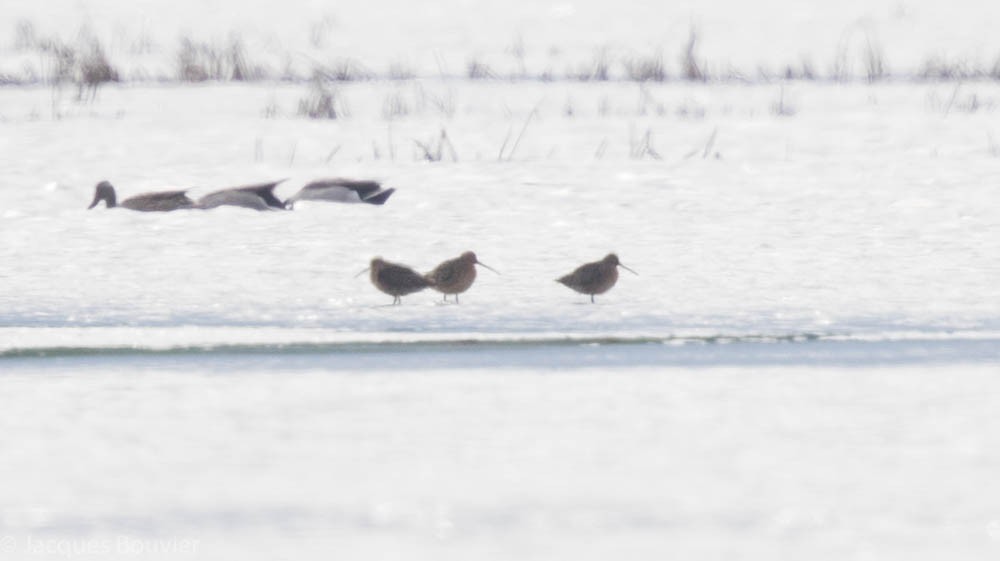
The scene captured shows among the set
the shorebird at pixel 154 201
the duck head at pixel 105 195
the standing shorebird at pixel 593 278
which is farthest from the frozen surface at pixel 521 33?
the standing shorebird at pixel 593 278

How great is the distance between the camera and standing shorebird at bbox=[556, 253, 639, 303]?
24.8ft

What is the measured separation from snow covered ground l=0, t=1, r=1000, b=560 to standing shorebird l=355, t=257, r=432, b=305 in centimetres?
12

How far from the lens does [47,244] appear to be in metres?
9.23

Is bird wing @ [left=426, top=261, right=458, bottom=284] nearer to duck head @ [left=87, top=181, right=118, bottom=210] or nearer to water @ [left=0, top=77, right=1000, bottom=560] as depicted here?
water @ [left=0, top=77, right=1000, bottom=560]

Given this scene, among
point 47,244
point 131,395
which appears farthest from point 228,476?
point 47,244

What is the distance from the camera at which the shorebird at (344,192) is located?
1027 centimetres

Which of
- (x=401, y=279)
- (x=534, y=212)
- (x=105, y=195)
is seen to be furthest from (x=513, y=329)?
(x=105, y=195)

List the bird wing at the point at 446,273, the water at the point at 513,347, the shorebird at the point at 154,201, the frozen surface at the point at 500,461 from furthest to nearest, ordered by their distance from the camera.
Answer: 1. the shorebird at the point at 154,201
2. the bird wing at the point at 446,273
3. the water at the point at 513,347
4. the frozen surface at the point at 500,461

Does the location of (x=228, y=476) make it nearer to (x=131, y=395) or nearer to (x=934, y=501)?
(x=131, y=395)

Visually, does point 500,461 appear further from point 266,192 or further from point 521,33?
point 521,33

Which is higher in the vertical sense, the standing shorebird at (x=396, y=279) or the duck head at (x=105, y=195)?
the standing shorebird at (x=396, y=279)

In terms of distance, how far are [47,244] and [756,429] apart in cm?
506

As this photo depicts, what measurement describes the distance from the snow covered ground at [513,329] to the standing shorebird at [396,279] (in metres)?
0.12

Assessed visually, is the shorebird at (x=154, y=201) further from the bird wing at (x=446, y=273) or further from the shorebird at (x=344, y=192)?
the bird wing at (x=446, y=273)
